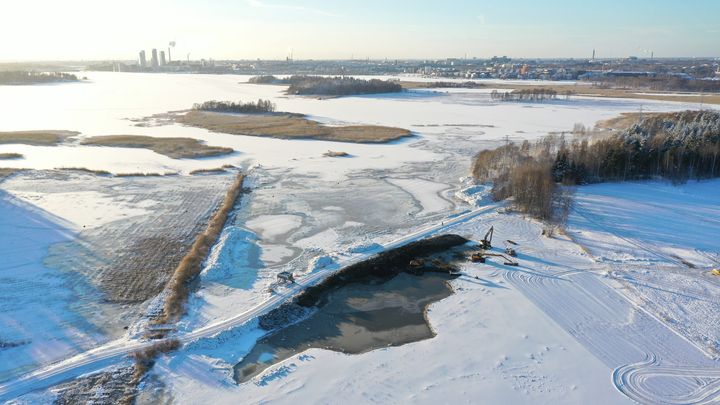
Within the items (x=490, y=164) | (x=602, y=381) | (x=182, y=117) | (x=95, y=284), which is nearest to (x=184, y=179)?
(x=95, y=284)

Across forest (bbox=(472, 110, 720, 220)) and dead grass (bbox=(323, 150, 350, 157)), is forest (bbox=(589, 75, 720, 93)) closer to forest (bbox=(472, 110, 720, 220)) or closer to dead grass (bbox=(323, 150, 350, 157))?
forest (bbox=(472, 110, 720, 220))

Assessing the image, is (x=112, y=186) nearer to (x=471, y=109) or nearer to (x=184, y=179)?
(x=184, y=179)

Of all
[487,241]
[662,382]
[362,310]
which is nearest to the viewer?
[662,382]

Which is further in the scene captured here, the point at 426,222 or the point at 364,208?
the point at 364,208

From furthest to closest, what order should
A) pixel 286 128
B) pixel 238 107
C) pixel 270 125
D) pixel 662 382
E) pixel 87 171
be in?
1. pixel 238 107
2. pixel 270 125
3. pixel 286 128
4. pixel 87 171
5. pixel 662 382

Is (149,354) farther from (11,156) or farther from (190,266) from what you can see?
(11,156)

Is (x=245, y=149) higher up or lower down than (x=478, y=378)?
higher up

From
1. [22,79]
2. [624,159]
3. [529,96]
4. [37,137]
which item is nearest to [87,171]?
A: [37,137]
